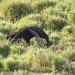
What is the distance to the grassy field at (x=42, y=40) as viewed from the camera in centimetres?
959

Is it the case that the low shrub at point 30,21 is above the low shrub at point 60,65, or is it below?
above

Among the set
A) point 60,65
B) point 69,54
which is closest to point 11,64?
point 60,65

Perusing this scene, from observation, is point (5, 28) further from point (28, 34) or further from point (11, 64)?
point (11, 64)

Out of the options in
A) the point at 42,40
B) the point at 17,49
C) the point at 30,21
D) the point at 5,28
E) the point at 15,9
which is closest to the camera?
the point at 17,49

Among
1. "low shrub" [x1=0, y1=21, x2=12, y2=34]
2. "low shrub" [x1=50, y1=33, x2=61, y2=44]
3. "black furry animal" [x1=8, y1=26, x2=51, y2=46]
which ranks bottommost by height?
"low shrub" [x1=50, y1=33, x2=61, y2=44]

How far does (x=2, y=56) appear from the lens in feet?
34.4

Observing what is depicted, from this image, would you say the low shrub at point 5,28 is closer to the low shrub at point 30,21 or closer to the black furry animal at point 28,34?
the low shrub at point 30,21

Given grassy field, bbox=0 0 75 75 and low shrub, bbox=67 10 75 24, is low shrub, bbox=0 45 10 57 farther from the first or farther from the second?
low shrub, bbox=67 10 75 24

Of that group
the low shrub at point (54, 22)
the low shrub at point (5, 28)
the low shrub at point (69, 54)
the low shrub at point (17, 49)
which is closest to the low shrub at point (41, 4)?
the low shrub at point (54, 22)

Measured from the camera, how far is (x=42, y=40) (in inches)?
472

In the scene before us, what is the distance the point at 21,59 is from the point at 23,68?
19.0 inches

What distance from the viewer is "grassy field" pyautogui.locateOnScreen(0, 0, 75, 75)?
378 inches

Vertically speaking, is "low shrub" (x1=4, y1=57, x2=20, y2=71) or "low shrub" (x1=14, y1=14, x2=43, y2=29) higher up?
"low shrub" (x1=14, y1=14, x2=43, y2=29)

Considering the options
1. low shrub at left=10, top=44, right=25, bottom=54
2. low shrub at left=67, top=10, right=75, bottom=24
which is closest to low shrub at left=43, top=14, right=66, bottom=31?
low shrub at left=67, top=10, right=75, bottom=24
